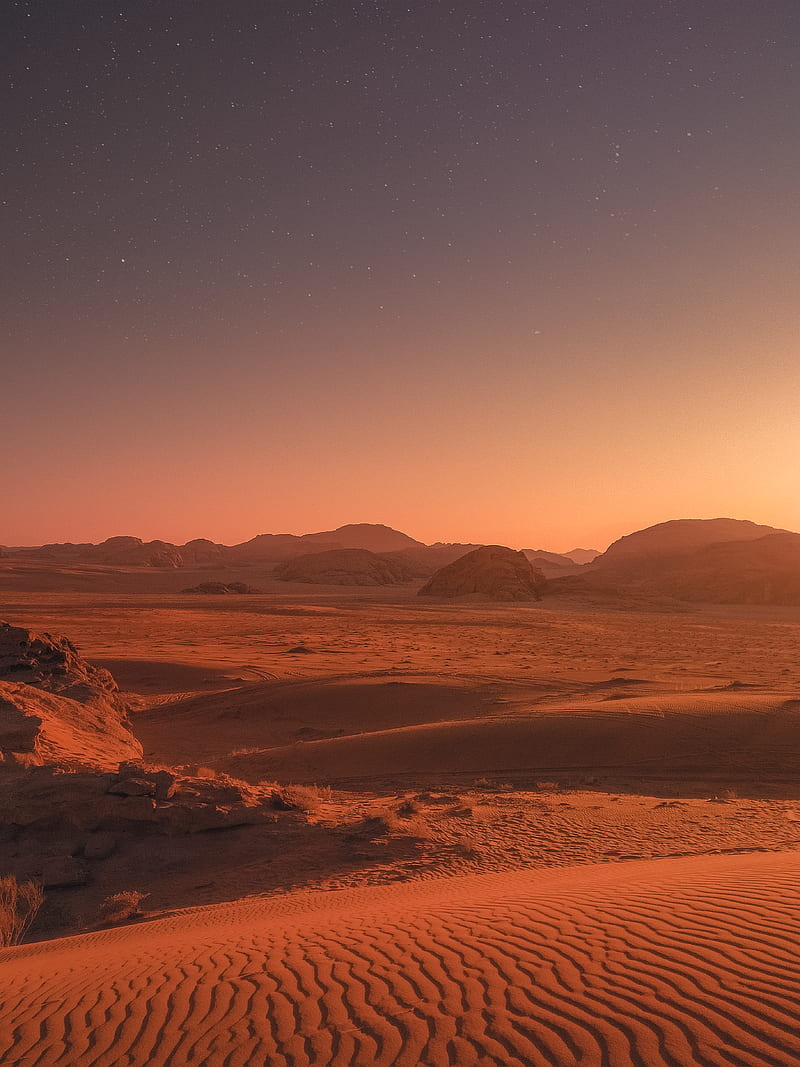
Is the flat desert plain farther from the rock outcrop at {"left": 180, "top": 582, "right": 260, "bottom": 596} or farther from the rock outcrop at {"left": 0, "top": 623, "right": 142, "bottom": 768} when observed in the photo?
the rock outcrop at {"left": 180, "top": 582, "right": 260, "bottom": 596}

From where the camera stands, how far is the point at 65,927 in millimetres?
7242

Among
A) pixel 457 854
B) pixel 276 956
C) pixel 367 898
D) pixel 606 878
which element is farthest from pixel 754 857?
pixel 276 956

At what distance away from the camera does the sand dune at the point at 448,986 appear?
133 inches

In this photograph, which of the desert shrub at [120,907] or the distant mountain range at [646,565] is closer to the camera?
the desert shrub at [120,907]

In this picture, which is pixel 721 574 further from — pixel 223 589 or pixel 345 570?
pixel 223 589

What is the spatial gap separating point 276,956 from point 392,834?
481 centimetres

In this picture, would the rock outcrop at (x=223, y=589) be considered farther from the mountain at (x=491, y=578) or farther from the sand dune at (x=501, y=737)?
the sand dune at (x=501, y=737)

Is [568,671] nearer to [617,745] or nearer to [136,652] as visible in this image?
[617,745]

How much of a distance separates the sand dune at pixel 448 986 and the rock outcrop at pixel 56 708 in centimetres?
544

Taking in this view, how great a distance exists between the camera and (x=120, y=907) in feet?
23.9

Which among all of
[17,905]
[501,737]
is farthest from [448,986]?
[501,737]

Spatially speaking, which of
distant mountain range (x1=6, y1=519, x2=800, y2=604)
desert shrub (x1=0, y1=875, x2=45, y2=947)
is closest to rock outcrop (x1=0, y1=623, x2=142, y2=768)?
desert shrub (x1=0, y1=875, x2=45, y2=947)

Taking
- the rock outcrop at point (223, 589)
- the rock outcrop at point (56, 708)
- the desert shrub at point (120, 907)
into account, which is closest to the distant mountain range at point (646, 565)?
the rock outcrop at point (223, 589)

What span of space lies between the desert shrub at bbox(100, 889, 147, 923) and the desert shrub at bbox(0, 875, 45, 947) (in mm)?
705
